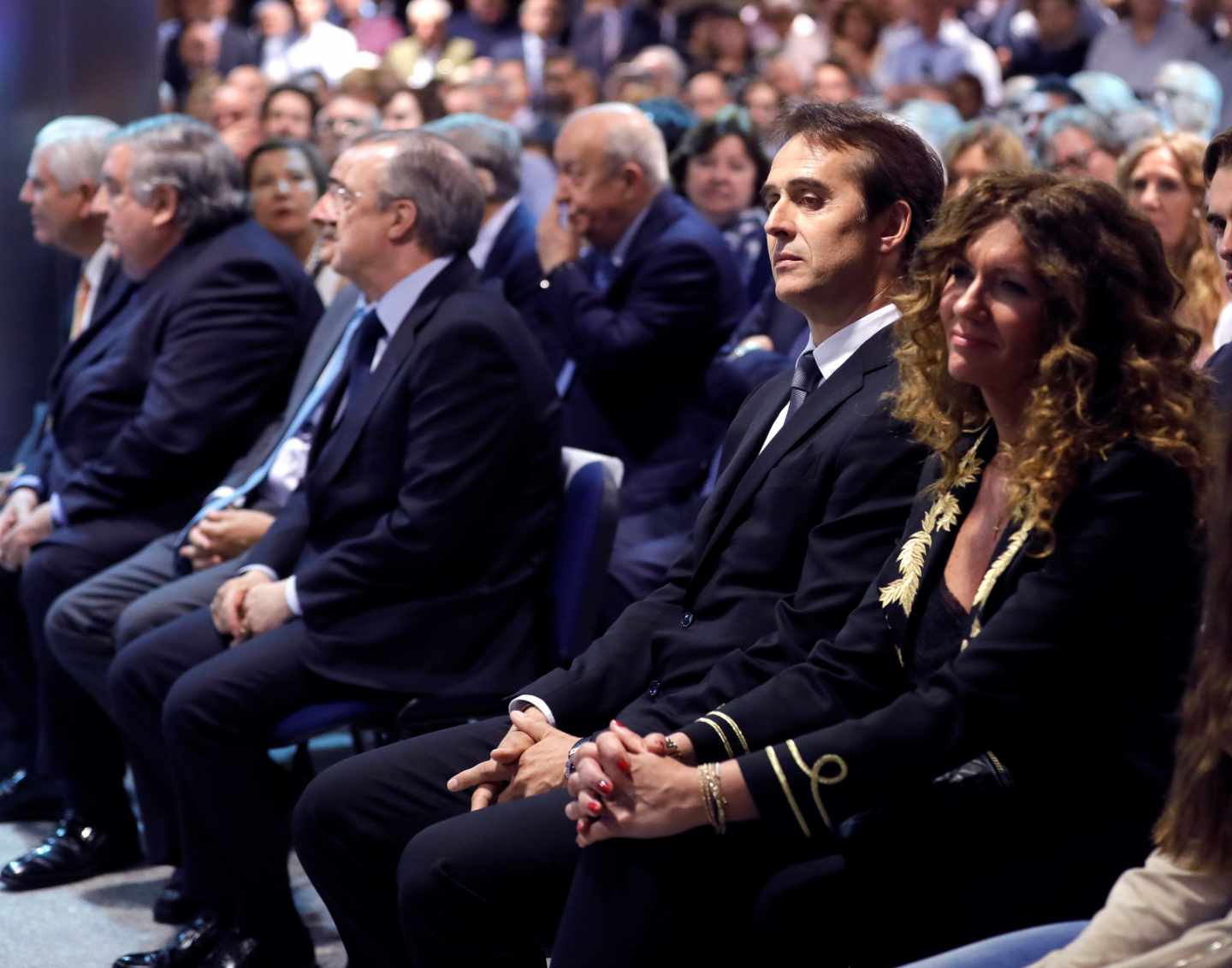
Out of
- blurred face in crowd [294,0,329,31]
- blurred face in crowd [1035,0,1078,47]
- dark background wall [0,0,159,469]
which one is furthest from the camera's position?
blurred face in crowd [294,0,329,31]

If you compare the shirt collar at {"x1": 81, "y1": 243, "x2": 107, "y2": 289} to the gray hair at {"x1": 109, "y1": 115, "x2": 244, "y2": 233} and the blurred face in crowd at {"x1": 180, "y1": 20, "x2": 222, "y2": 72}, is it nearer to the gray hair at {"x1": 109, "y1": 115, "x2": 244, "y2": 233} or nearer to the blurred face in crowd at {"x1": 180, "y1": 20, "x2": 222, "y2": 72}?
the gray hair at {"x1": 109, "y1": 115, "x2": 244, "y2": 233}

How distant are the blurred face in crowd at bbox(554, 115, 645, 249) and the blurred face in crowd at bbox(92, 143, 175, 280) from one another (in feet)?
3.36

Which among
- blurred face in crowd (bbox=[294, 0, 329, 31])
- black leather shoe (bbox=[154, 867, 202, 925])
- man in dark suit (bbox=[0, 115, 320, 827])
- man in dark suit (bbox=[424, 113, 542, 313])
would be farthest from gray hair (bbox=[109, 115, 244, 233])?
blurred face in crowd (bbox=[294, 0, 329, 31])

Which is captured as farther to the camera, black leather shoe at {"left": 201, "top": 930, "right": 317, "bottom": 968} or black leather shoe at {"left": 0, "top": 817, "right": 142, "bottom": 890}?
black leather shoe at {"left": 0, "top": 817, "right": 142, "bottom": 890}

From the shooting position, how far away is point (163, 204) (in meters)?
4.26

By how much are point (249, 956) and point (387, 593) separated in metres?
0.72

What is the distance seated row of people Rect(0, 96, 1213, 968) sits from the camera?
191cm

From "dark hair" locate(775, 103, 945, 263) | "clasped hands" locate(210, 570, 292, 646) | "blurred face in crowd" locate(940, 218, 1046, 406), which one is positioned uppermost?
"dark hair" locate(775, 103, 945, 263)

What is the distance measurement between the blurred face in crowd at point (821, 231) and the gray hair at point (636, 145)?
1947mm

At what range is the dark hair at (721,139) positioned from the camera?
5203 mm

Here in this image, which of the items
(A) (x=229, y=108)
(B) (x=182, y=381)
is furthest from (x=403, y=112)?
(B) (x=182, y=381)

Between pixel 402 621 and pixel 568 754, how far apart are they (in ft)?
3.00

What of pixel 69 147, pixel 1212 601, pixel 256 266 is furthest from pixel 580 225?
pixel 1212 601

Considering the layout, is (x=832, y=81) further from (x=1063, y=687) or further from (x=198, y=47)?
(x=1063, y=687)
